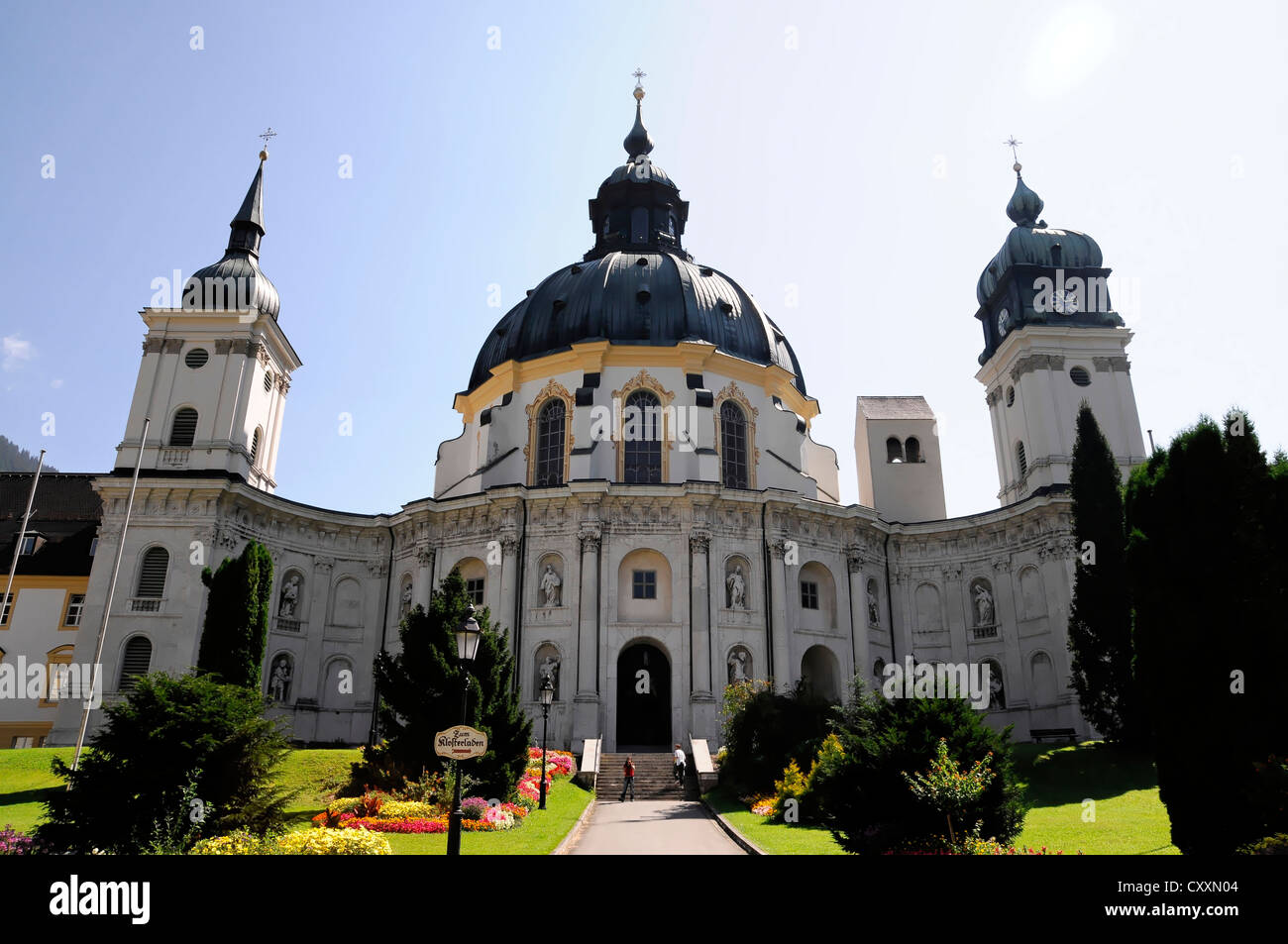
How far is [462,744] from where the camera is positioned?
12.8 meters

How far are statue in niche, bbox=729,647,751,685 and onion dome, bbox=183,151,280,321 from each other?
90.0 feet

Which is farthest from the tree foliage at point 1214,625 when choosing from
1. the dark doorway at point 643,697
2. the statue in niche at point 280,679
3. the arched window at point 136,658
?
the arched window at point 136,658

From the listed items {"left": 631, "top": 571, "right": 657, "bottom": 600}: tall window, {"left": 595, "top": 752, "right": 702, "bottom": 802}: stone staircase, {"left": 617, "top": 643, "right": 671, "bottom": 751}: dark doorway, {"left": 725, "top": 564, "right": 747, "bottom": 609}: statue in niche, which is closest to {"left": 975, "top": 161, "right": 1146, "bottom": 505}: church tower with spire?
{"left": 725, "top": 564, "right": 747, "bottom": 609}: statue in niche

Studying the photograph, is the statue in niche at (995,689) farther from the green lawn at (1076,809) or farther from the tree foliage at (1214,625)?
the tree foliage at (1214,625)

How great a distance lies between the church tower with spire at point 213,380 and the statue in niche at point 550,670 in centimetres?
1580

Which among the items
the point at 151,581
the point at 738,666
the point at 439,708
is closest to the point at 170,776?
the point at 439,708

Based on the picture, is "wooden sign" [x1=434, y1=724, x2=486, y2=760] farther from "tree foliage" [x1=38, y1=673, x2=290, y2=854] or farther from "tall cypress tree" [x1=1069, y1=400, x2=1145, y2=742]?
"tall cypress tree" [x1=1069, y1=400, x2=1145, y2=742]

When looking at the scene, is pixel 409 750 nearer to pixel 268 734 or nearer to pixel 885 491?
pixel 268 734

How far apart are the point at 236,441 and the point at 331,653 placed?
34.7ft

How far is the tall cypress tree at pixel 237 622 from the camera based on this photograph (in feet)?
94.9

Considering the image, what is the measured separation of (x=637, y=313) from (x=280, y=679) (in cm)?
2399

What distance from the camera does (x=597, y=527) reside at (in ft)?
123

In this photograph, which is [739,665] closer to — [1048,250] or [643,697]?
[643,697]
